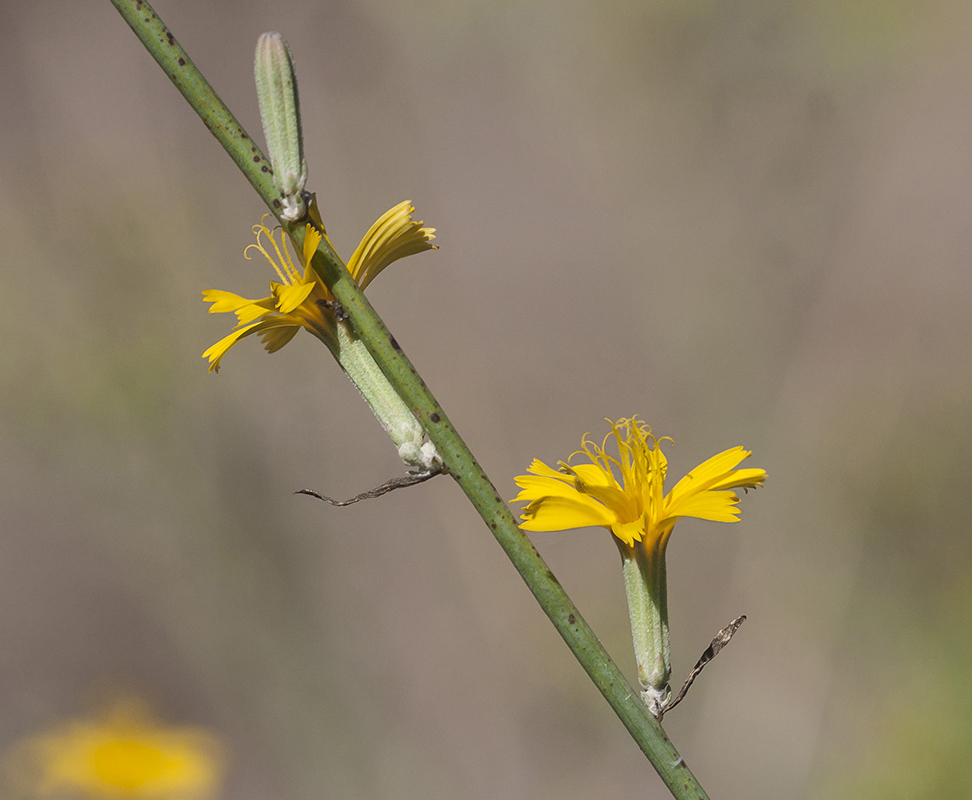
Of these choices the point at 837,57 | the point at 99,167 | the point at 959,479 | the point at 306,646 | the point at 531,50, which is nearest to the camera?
the point at 306,646

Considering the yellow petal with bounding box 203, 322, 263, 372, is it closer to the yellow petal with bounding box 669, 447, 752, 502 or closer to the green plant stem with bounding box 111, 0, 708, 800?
the green plant stem with bounding box 111, 0, 708, 800

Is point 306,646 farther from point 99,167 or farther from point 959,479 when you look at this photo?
point 959,479

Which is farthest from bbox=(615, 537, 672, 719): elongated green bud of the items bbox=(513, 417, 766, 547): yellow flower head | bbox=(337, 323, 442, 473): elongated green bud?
bbox=(337, 323, 442, 473): elongated green bud

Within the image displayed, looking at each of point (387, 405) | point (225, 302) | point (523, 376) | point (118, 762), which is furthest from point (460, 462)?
point (523, 376)

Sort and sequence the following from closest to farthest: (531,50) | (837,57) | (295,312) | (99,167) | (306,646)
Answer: (295,312) < (306,646) < (99,167) < (837,57) < (531,50)

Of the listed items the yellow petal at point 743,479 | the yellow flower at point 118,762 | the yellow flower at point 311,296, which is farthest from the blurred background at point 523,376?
the yellow petal at point 743,479

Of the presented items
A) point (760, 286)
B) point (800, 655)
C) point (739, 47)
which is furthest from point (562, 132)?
point (800, 655)
